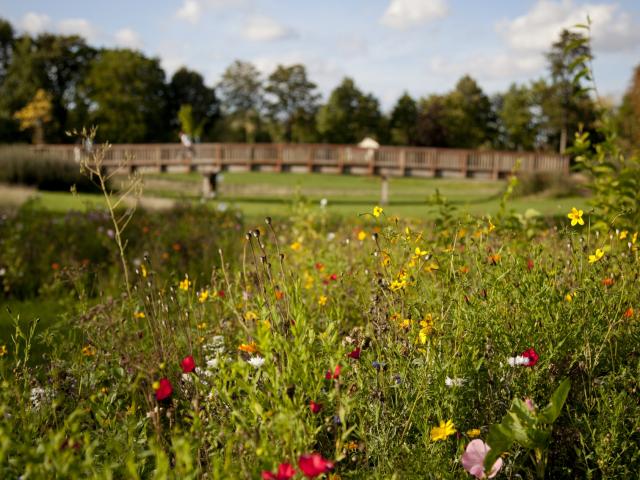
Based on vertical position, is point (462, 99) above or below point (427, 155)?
above

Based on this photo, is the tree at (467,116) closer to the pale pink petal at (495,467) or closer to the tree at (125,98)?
the tree at (125,98)

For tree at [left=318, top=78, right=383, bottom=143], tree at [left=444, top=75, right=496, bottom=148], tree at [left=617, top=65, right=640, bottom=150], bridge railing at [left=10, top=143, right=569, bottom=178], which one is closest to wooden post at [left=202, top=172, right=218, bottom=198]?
bridge railing at [left=10, top=143, right=569, bottom=178]

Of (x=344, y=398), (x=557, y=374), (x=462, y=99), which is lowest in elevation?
(x=557, y=374)

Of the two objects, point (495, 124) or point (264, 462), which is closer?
point (264, 462)

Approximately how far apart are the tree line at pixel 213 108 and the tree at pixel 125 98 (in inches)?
3.3

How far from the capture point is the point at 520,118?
2028 inches

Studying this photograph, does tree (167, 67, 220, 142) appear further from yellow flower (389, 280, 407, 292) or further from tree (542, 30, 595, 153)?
yellow flower (389, 280, 407, 292)

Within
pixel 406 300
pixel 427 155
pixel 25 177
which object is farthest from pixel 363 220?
pixel 427 155

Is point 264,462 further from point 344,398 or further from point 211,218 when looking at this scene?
point 211,218

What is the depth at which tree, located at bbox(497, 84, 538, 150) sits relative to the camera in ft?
169

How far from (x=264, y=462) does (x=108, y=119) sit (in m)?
51.4

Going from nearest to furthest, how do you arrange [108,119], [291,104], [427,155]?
[427,155] < [108,119] < [291,104]

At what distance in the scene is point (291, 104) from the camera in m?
63.7

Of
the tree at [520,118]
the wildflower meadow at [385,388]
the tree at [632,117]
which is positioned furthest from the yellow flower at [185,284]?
the tree at [520,118]
